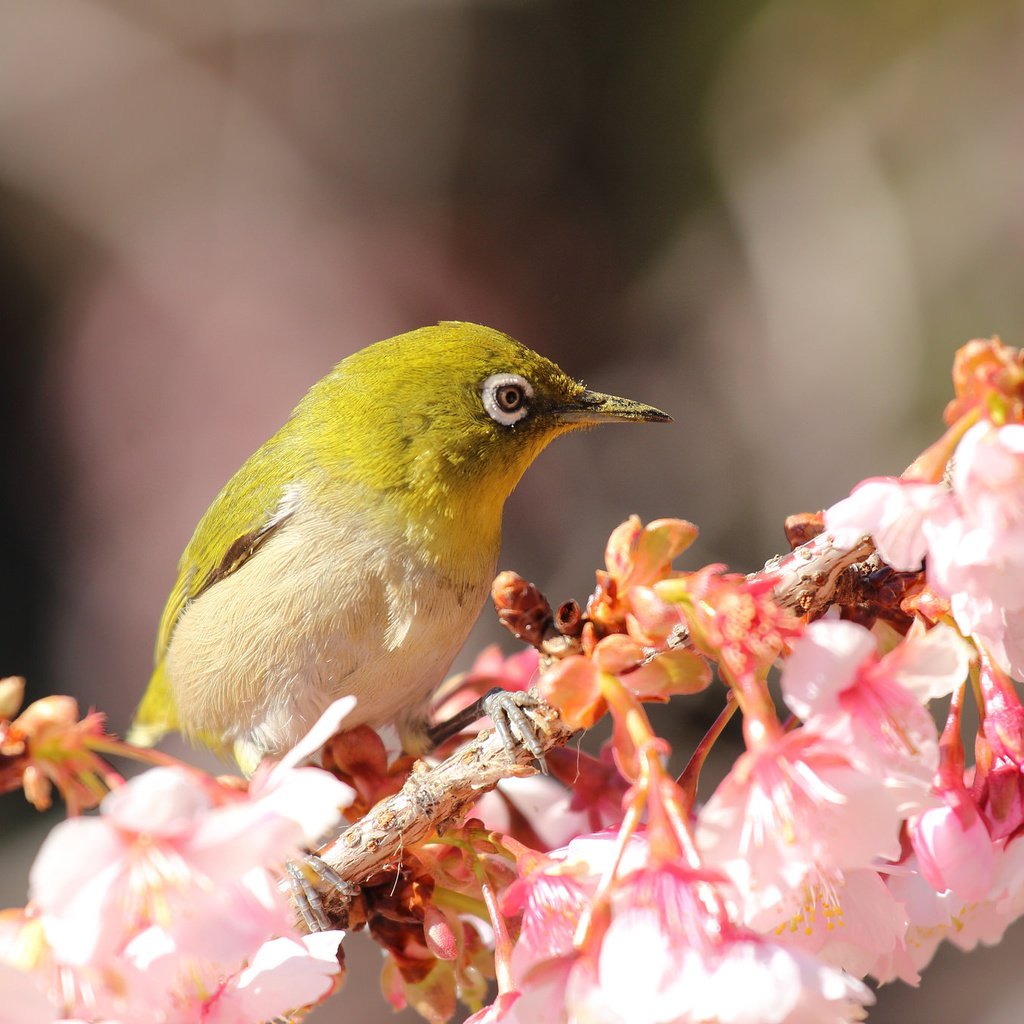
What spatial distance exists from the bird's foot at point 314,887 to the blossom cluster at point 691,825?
0.26 m

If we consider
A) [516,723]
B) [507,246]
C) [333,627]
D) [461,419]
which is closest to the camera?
[516,723]

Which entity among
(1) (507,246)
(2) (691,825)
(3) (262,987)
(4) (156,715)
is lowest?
(4) (156,715)

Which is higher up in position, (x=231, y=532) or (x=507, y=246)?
(x=507, y=246)

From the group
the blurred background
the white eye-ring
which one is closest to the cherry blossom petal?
the white eye-ring

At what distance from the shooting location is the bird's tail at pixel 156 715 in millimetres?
2979

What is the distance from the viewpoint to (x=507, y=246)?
17.4 feet

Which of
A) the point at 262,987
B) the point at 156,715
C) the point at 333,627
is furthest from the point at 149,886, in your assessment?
the point at 156,715

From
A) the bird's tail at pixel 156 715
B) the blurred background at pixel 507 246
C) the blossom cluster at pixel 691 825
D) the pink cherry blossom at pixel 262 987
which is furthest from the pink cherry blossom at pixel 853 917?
the blurred background at pixel 507 246

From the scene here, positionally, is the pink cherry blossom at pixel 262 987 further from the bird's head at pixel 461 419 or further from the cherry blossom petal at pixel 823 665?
the bird's head at pixel 461 419

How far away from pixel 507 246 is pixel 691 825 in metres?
4.36

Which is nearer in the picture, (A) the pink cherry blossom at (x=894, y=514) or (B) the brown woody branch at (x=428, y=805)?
(A) the pink cherry blossom at (x=894, y=514)

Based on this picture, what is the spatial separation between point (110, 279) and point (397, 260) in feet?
4.42

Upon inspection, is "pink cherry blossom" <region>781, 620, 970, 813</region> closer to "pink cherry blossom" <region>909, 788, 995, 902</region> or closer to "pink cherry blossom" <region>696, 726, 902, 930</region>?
"pink cherry blossom" <region>696, 726, 902, 930</region>

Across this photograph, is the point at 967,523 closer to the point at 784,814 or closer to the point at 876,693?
the point at 876,693
